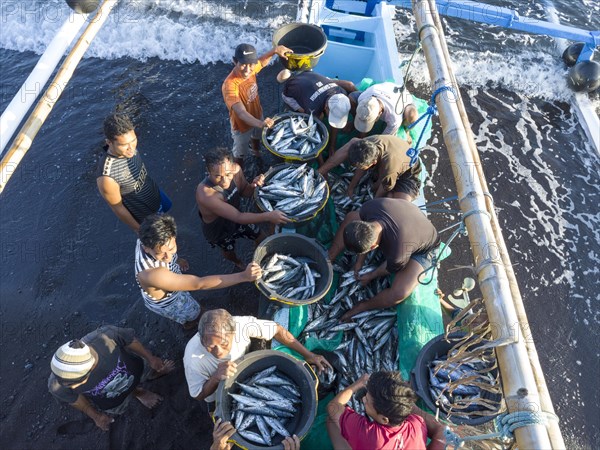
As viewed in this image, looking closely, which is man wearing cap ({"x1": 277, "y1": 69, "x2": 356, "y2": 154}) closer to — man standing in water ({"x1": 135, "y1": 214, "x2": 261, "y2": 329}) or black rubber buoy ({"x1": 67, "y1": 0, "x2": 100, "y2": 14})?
man standing in water ({"x1": 135, "y1": 214, "x2": 261, "y2": 329})

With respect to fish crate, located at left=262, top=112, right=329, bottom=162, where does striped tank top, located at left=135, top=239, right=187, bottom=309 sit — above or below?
below

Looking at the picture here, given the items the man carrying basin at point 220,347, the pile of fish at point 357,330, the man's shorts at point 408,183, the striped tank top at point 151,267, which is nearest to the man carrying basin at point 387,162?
the man's shorts at point 408,183

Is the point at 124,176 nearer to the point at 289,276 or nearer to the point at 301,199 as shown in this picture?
the point at 301,199

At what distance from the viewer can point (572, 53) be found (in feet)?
35.0

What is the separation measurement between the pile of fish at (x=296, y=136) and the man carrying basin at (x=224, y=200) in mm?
704

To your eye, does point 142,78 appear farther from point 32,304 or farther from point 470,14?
point 470,14

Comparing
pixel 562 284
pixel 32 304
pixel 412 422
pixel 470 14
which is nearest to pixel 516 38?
pixel 470 14

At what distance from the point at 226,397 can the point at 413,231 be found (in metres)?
2.71

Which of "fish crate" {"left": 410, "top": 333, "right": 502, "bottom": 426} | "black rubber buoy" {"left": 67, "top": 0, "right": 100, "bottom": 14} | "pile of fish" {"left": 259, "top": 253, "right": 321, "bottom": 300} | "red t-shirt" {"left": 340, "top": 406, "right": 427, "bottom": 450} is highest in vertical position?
"black rubber buoy" {"left": 67, "top": 0, "right": 100, "bottom": 14}

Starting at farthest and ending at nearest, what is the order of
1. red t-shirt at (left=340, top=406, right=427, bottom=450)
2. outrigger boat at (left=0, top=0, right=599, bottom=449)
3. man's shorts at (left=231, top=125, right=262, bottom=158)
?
man's shorts at (left=231, top=125, right=262, bottom=158) < red t-shirt at (left=340, top=406, right=427, bottom=450) < outrigger boat at (left=0, top=0, right=599, bottom=449)

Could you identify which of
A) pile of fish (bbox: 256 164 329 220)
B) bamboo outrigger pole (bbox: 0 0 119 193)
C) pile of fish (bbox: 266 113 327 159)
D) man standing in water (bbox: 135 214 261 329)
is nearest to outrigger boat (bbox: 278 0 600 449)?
pile of fish (bbox: 256 164 329 220)

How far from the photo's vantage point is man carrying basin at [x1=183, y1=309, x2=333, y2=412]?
363cm

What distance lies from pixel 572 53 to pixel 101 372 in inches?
509

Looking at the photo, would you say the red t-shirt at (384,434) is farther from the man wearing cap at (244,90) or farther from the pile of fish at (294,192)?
the man wearing cap at (244,90)
